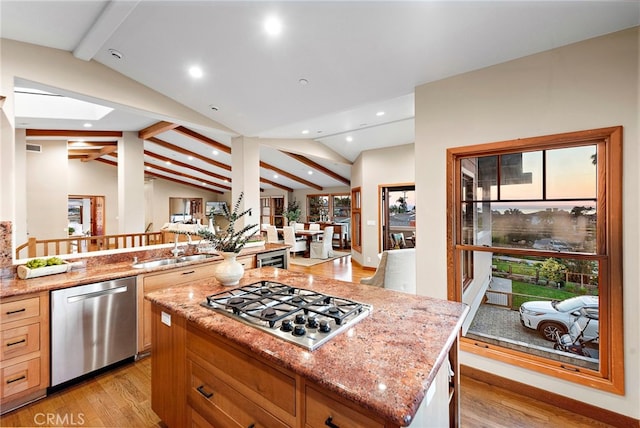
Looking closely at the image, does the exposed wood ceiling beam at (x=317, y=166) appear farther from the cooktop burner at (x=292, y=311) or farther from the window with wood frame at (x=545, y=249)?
the cooktop burner at (x=292, y=311)

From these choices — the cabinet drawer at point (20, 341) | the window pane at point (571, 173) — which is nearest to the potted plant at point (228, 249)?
the cabinet drawer at point (20, 341)

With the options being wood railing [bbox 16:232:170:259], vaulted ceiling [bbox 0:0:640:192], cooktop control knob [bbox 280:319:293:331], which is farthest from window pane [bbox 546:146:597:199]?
wood railing [bbox 16:232:170:259]

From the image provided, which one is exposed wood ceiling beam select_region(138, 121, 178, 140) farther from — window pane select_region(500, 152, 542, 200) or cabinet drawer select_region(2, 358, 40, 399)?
window pane select_region(500, 152, 542, 200)

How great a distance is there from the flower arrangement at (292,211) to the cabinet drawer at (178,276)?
7683mm

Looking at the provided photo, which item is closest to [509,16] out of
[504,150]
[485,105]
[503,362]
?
[485,105]

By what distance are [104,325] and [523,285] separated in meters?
3.98

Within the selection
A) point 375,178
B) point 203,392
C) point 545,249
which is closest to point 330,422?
point 203,392

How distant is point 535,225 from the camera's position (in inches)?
91.6

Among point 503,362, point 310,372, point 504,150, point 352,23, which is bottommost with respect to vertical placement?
point 503,362

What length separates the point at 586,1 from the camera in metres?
1.63

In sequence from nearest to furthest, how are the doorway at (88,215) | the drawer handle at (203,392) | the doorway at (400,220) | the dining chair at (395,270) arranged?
the drawer handle at (203,392)
the dining chair at (395,270)
the doorway at (400,220)
the doorway at (88,215)

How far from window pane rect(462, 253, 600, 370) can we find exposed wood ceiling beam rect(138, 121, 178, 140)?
5208 mm

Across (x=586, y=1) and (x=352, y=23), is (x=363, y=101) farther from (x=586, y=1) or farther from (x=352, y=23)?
(x=586, y=1)

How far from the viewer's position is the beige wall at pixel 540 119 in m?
1.82
